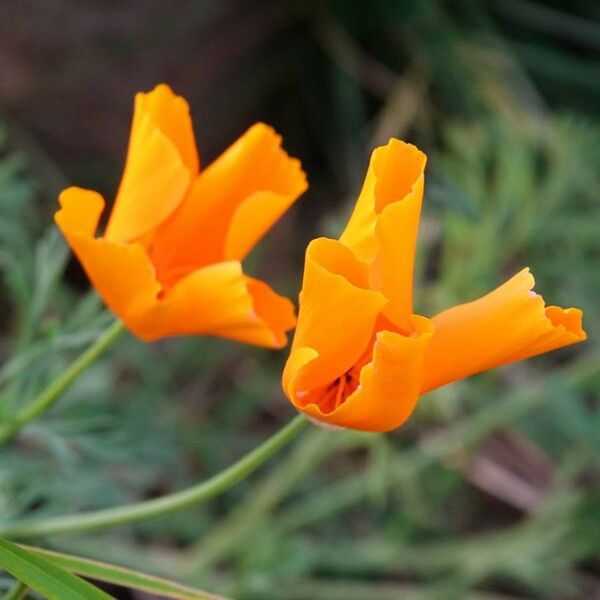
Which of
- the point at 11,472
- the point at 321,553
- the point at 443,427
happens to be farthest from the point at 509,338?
the point at 443,427

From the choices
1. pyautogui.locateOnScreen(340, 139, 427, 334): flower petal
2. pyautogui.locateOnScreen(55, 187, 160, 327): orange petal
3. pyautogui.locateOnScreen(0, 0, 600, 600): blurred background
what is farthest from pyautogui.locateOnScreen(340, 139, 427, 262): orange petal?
pyautogui.locateOnScreen(0, 0, 600, 600): blurred background

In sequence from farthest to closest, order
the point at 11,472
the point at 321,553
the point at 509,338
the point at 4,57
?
Result: the point at 4,57 < the point at 321,553 < the point at 11,472 < the point at 509,338

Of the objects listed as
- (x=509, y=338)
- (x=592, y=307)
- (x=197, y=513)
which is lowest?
(x=197, y=513)

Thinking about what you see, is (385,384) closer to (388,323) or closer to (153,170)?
(388,323)

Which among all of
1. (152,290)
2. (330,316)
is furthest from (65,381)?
(330,316)

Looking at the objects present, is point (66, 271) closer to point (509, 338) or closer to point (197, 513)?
point (197, 513)

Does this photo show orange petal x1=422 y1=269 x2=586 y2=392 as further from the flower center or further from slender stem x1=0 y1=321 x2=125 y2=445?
slender stem x1=0 y1=321 x2=125 y2=445

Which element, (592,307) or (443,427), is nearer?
(592,307)
